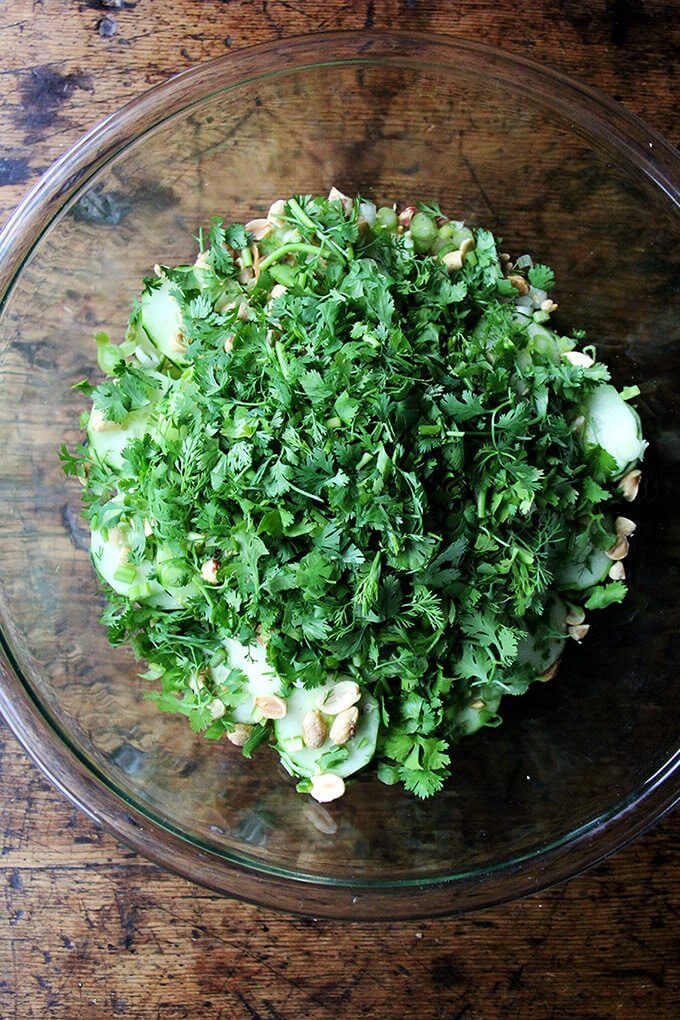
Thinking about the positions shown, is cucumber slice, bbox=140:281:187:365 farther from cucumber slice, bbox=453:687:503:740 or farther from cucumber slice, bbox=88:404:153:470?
cucumber slice, bbox=453:687:503:740

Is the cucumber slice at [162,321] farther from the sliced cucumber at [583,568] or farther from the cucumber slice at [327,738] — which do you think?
the sliced cucumber at [583,568]

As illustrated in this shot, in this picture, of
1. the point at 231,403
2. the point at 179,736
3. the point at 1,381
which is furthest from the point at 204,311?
the point at 179,736

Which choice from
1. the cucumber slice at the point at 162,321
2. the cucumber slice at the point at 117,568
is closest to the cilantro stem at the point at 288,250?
the cucumber slice at the point at 162,321

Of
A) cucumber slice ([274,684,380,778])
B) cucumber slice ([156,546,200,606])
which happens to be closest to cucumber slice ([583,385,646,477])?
cucumber slice ([274,684,380,778])

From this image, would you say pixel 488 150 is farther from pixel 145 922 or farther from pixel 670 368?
pixel 145 922

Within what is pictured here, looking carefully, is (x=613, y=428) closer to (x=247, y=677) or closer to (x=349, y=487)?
(x=349, y=487)
